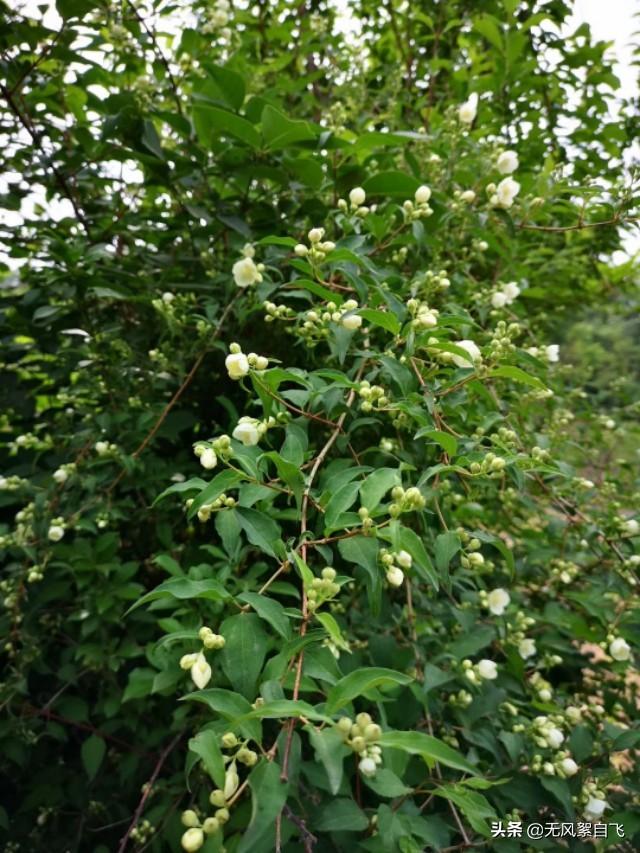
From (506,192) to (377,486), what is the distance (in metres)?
0.91

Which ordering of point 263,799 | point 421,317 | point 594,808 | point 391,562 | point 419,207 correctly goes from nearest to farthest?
point 263,799 → point 391,562 → point 421,317 → point 594,808 → point 419,207

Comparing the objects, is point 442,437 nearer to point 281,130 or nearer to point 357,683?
point 357,683

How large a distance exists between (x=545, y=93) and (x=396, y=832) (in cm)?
241

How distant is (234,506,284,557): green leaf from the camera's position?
81 centimetres

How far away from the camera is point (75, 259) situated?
4.74 ft

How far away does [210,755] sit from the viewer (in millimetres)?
625

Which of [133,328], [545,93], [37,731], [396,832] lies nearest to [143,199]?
[133,328]

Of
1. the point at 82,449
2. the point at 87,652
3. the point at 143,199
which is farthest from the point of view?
the point at 143,199

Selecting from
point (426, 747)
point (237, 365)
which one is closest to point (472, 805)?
point (426, 747)

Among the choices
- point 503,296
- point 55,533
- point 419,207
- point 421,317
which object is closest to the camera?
point 421,317

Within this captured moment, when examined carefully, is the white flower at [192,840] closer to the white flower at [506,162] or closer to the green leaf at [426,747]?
the green leaf at [426,747]

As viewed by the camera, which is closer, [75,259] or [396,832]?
[396,832]

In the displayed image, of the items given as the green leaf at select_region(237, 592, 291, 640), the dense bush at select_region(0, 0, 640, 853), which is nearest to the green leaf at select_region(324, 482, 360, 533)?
the dense bush at select_region(0, 0, 640, 853)

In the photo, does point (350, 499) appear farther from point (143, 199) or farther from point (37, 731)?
point (143, 199)
